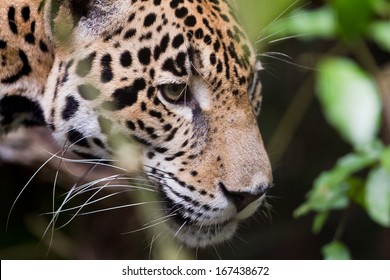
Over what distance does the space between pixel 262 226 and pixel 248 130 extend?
208 centimetres

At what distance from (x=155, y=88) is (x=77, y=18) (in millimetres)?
256

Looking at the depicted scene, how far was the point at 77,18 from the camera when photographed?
1840 mm

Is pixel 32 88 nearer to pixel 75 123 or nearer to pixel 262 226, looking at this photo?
pixel 75 123

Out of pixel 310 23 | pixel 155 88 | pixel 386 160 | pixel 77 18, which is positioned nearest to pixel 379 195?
pixel 386 160

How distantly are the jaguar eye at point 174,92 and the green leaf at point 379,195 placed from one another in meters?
0.69

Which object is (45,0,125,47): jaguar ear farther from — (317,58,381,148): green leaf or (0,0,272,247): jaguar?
(317,58,381,148): green leaf

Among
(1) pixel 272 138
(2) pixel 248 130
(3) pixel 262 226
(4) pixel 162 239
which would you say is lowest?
(3) pixel 262 226

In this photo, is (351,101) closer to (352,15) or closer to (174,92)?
(352,15)

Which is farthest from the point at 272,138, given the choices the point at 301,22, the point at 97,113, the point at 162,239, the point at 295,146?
the point at 97,113

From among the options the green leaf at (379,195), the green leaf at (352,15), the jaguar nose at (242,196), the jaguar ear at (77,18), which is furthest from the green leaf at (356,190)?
the jaguar ear at (77,18)

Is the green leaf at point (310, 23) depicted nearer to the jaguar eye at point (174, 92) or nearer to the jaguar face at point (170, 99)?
the jaguar face at point (170, 99)

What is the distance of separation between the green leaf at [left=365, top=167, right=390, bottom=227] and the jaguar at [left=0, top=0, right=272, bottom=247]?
1.43 ft

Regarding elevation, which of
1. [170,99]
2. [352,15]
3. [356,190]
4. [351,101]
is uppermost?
[352,15]

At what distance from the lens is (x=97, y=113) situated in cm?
190
